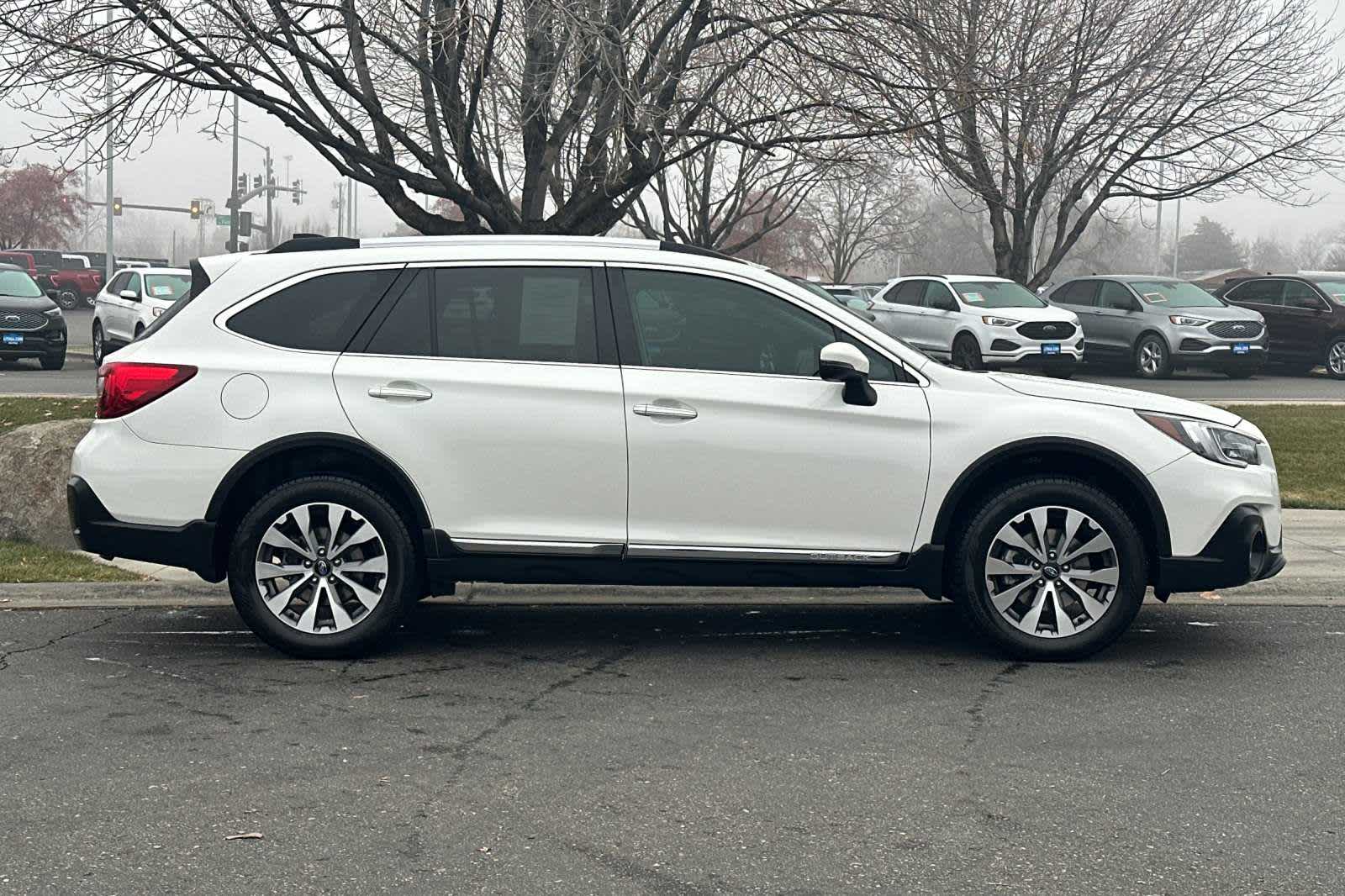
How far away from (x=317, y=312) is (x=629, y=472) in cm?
152

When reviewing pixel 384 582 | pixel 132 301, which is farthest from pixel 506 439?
pixel 132 301

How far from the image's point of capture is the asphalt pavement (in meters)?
3.98

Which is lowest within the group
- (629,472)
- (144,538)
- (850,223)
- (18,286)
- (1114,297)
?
(144,538)

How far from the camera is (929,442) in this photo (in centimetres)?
628

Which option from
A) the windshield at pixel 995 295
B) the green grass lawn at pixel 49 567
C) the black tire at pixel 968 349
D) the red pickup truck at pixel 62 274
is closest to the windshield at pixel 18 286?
the black tire at pixel 968 349

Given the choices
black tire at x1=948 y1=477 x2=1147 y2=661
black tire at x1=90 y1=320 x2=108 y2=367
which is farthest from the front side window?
black tire at x1=90 y1=320 x2=108 y2=367

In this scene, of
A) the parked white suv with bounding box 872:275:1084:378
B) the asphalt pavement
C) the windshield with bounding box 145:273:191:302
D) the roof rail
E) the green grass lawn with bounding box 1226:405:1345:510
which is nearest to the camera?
the asphalt pavement

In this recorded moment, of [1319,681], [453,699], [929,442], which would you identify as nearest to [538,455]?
[453,699]

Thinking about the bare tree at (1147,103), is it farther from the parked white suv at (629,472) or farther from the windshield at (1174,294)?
the parked white suv at (629,472)

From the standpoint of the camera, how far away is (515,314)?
21.1 ft

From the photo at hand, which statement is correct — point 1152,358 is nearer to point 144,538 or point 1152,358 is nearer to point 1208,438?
point 1208,438

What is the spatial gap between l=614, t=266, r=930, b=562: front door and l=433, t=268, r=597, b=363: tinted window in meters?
0.29

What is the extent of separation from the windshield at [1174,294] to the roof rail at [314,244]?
67.6 feet

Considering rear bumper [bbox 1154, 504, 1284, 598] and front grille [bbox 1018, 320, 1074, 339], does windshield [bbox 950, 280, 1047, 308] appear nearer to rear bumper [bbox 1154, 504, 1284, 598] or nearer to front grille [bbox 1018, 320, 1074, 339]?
front grille [bbox 1018, 320, 1074, 339]
